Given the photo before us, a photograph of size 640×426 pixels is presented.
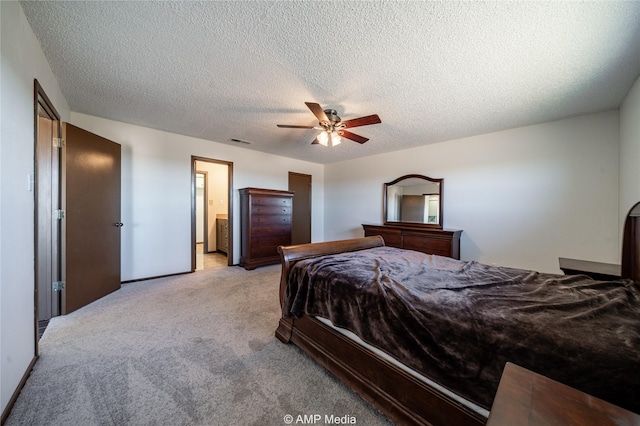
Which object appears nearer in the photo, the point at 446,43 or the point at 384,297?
the point at 384,297

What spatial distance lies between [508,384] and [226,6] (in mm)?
2185

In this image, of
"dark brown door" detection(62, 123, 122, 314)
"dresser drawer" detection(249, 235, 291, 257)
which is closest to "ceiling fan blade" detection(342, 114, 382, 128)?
"dresser drawer" detection(249, 235, 291, 257)

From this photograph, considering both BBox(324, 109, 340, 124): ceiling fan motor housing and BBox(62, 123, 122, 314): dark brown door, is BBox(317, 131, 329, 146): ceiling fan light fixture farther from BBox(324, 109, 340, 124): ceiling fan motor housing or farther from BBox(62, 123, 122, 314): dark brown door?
BBox(62, 123, 122, 314): dark brown door

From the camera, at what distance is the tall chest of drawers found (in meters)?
4.24

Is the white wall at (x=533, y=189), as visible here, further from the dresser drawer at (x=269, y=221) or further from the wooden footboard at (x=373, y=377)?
the wooden footboard at (x=373, y=377)

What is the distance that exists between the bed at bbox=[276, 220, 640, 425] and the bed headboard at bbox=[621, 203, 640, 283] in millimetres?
846

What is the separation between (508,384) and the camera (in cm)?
62

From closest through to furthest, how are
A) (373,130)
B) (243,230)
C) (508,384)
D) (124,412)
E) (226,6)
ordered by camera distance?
(508,384) → (124,412) → (226,6) → (373,130) → (243,230)

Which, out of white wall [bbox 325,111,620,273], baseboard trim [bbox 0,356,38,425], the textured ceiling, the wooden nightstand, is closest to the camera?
the wooden nightstand

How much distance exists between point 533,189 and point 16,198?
16.6 feet

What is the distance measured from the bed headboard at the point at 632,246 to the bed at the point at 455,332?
2.78 feet

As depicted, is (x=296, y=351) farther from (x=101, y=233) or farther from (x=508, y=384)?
(x=101, y=233)

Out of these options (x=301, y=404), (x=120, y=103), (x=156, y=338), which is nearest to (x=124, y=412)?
(x=156, y=338)

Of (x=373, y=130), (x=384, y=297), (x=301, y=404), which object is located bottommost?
(x=301, y=404)
